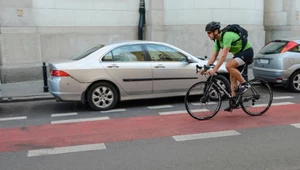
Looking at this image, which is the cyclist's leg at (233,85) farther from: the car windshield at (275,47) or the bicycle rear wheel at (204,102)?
the car windshield at (275,47)

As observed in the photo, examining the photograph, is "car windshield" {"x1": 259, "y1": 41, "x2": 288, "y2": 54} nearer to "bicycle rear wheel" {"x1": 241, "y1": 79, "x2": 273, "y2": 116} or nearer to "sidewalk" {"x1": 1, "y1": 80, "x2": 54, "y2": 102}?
"bicycle rear wheel" {"x1": 241, "y1": 79, "x2": 273, "y2": 116}

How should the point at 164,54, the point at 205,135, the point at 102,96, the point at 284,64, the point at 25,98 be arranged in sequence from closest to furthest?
the point at 205,135 < the point at 102,96 < the point at 164,54 < the point at 25,98 < the point at 284,64

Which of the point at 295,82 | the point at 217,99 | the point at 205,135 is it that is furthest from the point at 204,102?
the point at 295,82

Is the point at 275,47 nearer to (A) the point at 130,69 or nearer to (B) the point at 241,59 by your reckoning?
(B) the point at 241,59

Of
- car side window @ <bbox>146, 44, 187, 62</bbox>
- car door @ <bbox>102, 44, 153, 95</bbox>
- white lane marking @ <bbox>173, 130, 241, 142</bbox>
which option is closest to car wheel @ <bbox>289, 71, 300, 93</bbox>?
car side window @ <bbox>146, 44, 187, 62</bbox>

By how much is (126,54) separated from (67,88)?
1461 millimetres

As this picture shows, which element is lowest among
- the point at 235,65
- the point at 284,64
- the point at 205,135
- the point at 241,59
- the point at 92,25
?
the point at 205,135

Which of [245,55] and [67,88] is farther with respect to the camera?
[67,88]

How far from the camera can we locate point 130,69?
7574 millimetres

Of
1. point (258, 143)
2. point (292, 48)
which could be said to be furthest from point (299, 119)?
point (292, 48)

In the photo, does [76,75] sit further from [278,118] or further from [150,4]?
[150,4]

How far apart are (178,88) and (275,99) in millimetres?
2370

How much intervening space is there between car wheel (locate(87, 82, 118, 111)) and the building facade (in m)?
4.96

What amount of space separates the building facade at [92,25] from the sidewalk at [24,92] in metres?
0.61
